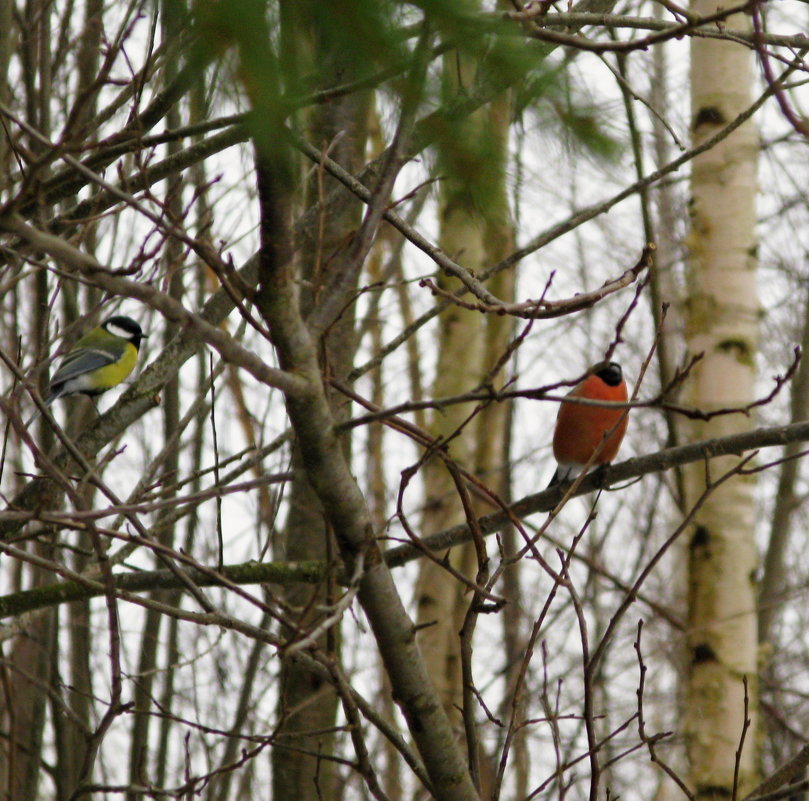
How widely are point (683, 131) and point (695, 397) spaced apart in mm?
1747

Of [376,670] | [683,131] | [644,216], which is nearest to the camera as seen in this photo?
[644,216]

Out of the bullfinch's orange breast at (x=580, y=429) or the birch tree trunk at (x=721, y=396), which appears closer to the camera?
the birch tree trunk at (x=721, y=396)

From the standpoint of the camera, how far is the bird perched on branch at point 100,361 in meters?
5.13

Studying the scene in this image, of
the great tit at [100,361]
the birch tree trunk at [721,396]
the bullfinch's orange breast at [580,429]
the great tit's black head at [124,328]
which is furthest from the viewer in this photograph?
the great tit's black head at [124,328]

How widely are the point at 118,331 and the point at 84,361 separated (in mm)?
768

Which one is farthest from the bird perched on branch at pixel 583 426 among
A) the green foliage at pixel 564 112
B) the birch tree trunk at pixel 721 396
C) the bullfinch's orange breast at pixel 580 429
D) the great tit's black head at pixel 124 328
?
the green foliage at pixel 564 112

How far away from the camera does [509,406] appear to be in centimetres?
796

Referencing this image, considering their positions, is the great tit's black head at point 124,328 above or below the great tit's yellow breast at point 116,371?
above

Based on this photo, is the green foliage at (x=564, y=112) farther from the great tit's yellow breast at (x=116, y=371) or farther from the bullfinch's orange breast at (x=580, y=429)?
the great tit's yellow breast at (x=116, y=371)

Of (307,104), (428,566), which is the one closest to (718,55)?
(428,566)

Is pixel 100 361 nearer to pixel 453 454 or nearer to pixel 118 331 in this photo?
pixel 118 331

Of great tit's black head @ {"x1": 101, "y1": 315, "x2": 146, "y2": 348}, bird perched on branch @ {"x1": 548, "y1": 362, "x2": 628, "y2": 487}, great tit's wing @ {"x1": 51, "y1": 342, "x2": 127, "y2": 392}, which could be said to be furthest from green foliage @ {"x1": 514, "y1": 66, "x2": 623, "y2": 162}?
great tit's black head @ {"x1": 101, "y1": 315, "x2": 146, "y2": 348}

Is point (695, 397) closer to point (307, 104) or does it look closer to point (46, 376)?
point (46, 376)

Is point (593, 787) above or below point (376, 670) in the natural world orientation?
below
